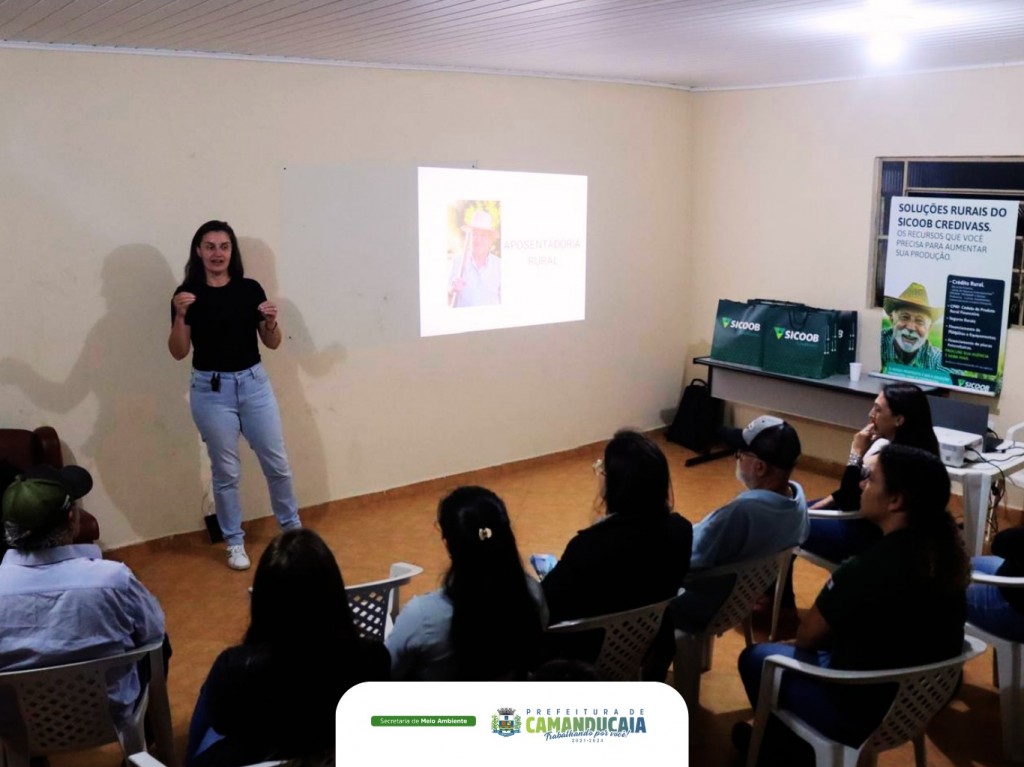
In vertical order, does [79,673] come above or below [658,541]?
below

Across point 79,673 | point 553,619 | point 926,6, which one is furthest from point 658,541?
point 926,6

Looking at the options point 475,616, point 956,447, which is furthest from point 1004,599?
point 475,616

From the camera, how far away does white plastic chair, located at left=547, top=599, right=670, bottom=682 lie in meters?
2.34

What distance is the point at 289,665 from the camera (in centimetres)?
174

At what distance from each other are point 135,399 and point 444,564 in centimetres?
171

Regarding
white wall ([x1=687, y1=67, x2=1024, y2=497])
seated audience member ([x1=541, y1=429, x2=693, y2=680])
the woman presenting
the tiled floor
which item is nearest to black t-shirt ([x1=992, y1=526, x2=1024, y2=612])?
the tiled floor

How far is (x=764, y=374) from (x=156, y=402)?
3.39 metres

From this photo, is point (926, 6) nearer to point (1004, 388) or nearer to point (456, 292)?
point (1004, 388)

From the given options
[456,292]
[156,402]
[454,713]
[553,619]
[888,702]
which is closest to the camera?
[454,713]

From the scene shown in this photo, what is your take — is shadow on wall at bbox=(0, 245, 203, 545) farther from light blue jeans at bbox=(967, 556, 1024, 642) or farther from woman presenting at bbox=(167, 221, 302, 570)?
light blue jeans at bbox=(967, 556, 1024, 642)

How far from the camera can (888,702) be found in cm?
218

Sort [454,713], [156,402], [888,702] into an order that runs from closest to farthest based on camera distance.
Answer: [454,713] → [888,702] → [156,402]

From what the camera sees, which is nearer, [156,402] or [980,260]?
[156,402]

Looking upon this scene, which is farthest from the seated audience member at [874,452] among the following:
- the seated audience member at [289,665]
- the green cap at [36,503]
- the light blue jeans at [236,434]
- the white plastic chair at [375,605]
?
the green cap at [36,503]
